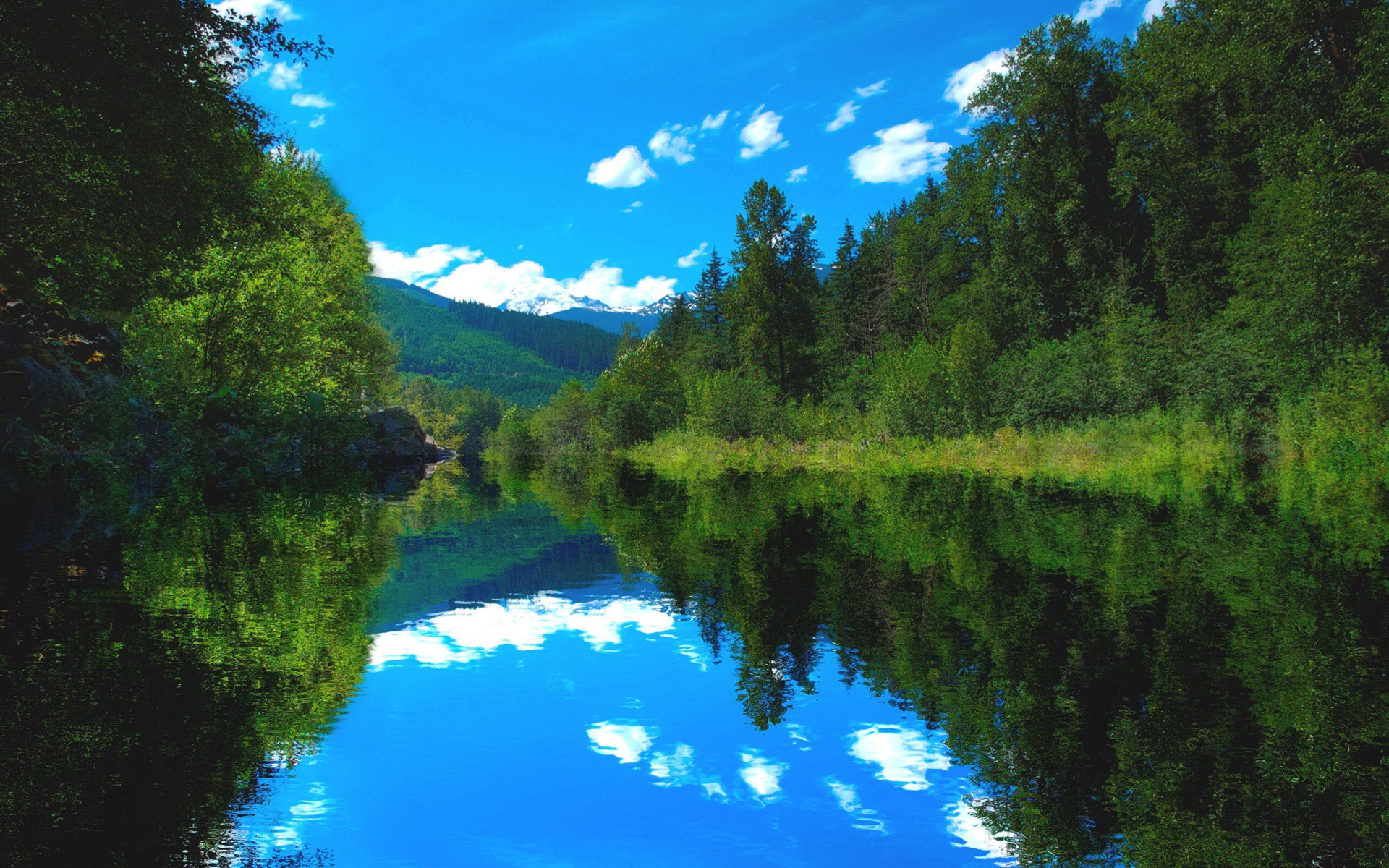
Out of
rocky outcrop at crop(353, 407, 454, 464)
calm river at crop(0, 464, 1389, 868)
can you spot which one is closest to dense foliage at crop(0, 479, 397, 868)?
calm river at crop(0, 464, 1389, 868)

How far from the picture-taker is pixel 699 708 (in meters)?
4.57

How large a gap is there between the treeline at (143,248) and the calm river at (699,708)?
331 inches

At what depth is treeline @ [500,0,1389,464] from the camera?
2395cm

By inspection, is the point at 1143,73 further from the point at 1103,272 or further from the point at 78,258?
the point at 78,258

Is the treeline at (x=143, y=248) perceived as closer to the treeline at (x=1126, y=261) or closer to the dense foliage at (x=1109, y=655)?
the dense foliage at (x=1109, y=655)

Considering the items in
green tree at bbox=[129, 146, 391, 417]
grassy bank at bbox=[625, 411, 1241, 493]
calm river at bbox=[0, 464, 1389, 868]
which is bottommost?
calm river at bbox=[0, 464, 1389, 868]

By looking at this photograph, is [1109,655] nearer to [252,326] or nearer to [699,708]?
[699,708]

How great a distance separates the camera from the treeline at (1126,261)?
2395 cm

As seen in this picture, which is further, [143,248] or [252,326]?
[252,326]

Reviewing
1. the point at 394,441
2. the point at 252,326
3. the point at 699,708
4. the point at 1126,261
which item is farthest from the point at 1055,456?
A: the point at 394,441

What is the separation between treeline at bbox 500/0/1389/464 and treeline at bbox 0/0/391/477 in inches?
943

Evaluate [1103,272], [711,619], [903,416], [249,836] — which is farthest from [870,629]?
[1103,272]

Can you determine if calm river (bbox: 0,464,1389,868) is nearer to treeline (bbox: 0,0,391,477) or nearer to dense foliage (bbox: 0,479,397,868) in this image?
dense foliage (bbox: 0,479,397,868)

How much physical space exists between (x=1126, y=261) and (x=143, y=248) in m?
42.7
